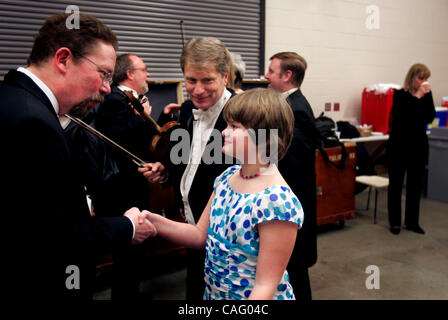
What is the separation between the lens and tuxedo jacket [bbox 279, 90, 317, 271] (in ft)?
7.61

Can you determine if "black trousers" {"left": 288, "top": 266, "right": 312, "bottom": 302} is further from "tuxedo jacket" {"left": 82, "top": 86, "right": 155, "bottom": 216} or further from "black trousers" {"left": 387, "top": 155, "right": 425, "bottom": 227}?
"black trousers" {"left": 387, "top": 155, "right": 425, "bottom": 227}

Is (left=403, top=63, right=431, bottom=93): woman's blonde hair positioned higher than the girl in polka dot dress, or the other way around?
(left=403, top=63, right=431, bottom=93): woman's blonde hair

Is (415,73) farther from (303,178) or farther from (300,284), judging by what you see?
(300,284)

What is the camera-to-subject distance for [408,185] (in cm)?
404

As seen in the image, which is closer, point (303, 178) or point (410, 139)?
point (303, 178)

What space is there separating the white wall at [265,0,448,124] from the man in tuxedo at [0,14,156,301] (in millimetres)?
3887

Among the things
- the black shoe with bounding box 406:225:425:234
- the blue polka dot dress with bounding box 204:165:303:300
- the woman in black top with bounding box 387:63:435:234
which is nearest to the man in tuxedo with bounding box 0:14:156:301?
the blue polka dot dress with bounding box 204:165:303:300

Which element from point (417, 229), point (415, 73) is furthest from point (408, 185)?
point (415, 73)

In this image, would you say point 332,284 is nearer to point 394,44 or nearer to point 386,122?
point 386,122

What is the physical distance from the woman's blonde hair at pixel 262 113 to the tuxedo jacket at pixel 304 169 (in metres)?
1.09

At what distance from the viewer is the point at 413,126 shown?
12.8ft

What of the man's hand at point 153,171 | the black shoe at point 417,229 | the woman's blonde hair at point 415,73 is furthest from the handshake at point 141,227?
the black shoe at point 417,229

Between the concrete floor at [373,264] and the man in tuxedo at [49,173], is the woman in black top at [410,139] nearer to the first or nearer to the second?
the concrete floor at [373,264]

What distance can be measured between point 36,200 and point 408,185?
3860mm
